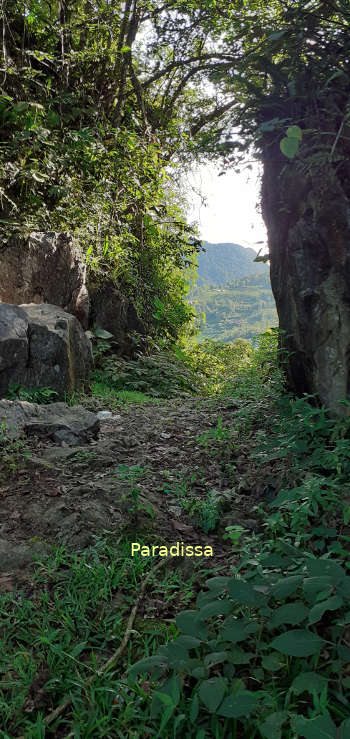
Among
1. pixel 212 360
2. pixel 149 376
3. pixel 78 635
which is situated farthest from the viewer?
pixel 212 360

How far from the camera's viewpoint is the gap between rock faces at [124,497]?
99.1 inches

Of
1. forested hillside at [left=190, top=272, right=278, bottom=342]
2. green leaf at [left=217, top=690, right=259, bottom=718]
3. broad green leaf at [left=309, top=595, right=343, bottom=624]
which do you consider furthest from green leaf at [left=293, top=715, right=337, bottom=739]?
forested hillside at [left=190, top=272, right=278, bottom=342]

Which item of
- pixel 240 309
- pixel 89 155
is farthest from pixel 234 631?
pixel 240 309

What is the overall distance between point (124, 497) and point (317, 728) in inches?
69.6

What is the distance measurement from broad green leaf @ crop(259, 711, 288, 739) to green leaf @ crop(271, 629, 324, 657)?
0.16 meters

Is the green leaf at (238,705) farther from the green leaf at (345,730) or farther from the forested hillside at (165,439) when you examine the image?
the green leaf at (345,730)

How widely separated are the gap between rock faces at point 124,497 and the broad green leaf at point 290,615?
30.6 inches

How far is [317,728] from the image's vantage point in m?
1.15

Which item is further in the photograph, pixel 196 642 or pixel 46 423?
pixel 46 423

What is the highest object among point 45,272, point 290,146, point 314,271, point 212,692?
point 290,146

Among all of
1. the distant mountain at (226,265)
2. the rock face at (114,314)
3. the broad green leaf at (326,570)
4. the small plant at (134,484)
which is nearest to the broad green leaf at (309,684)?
the broad green leaf at (326,570)

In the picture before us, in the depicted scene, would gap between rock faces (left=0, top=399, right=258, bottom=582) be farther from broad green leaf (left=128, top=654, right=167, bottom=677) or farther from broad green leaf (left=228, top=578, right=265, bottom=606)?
broad green leaf (left=128, top=654, right=167, bottom=677)

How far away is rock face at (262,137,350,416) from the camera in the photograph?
320 cm

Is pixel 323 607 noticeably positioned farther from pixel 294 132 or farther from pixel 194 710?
pixel 294 132
